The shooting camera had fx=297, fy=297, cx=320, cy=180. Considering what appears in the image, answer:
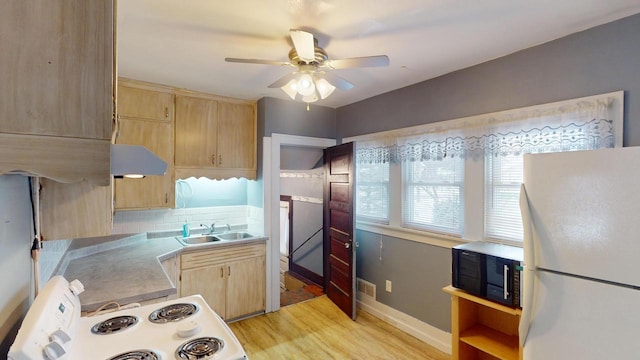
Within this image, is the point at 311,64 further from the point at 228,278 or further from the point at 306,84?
the point at 228,278

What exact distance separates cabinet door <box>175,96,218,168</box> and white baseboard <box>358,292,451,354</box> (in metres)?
2.45

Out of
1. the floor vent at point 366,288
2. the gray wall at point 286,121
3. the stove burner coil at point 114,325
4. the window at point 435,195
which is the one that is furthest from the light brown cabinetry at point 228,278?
the window at point 435,195

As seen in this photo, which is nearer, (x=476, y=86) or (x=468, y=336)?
(x=468, y=336)

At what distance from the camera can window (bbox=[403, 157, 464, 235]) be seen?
2.72m

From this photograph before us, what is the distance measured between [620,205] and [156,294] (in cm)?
248

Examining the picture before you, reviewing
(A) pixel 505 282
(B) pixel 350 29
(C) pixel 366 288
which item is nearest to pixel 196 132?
(B) pixel 350 29

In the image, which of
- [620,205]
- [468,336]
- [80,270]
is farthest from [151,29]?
[468,336]

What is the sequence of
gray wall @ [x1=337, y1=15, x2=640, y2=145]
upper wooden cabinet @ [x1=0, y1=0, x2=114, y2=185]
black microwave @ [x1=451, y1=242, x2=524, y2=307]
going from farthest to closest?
1. black microwave @ [x1=451, y1=242, x2=524, y2=307]
2. gray wall @ [x1=337, y1=15, x2=640, y2=145]
3. upper wooden cabinet @ [x1=0, y1=0, x2=114, y2=185]

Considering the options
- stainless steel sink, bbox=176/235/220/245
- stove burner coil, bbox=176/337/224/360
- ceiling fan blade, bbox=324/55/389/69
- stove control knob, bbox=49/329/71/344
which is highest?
ceiling fan blade, bbox=324/55/389/69

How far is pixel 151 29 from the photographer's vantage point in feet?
6.43

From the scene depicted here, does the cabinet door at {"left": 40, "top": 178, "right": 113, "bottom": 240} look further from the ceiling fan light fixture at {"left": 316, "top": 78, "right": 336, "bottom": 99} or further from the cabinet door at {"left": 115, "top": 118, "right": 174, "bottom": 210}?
the cabinet door at {"left": 115, "top": 118, "right": 174, "bottom": 210}

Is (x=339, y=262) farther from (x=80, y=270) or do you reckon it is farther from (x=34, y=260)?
(x=34, y=260)

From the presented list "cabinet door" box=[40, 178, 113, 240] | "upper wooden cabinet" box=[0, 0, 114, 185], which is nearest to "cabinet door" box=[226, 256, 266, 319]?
"cabinet door" box=[40, 178, 113, 240]

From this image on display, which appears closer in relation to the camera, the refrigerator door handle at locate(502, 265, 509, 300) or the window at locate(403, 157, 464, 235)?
the refrigerator door handle at locate(502, 265, 509, 300)
